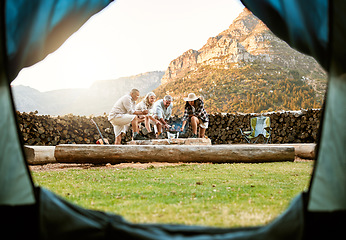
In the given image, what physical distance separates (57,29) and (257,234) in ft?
5.98

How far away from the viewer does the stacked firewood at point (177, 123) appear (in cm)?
984

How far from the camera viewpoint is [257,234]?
1.34 meters

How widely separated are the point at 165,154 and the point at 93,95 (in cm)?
13181

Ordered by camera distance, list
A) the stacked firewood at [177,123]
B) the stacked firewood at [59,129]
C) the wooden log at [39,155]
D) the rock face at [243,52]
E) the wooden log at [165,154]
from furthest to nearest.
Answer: the rock face at [243,52] < the stacked firewood at [177,123] < the stacked firewood at [59,129] < the wooden log at [39,155] < the wooden log at [165,154]

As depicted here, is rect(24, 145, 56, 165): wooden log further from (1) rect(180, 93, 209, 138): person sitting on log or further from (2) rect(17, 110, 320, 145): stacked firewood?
(1) rect(180, 93, 209, 138): person sitting on log

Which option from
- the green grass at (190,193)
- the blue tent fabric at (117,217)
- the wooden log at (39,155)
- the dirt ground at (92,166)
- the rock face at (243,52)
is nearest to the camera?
the blue tent fabric at (117,217)

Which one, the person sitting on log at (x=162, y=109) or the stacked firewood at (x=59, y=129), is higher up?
the person sitting on log at (x=162, y=109)

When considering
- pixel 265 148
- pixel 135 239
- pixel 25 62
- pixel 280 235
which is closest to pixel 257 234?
pixel 280 235

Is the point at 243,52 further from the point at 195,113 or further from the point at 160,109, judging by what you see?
the point at 160,109

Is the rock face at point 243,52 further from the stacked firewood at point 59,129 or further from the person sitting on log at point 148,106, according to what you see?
the person sitting on log at point 148,106

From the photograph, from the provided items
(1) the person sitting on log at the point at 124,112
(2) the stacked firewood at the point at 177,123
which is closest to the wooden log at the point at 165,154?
(1) the person sitting on log at the point at 124,112

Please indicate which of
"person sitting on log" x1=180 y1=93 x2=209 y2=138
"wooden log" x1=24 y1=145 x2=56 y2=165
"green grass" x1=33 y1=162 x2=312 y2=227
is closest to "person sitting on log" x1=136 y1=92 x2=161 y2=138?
"person sitting on log" x1=180 y1=93 x2=209 y2=138

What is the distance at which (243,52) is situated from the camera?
3295 inches

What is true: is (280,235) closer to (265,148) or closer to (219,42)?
(265,148)
